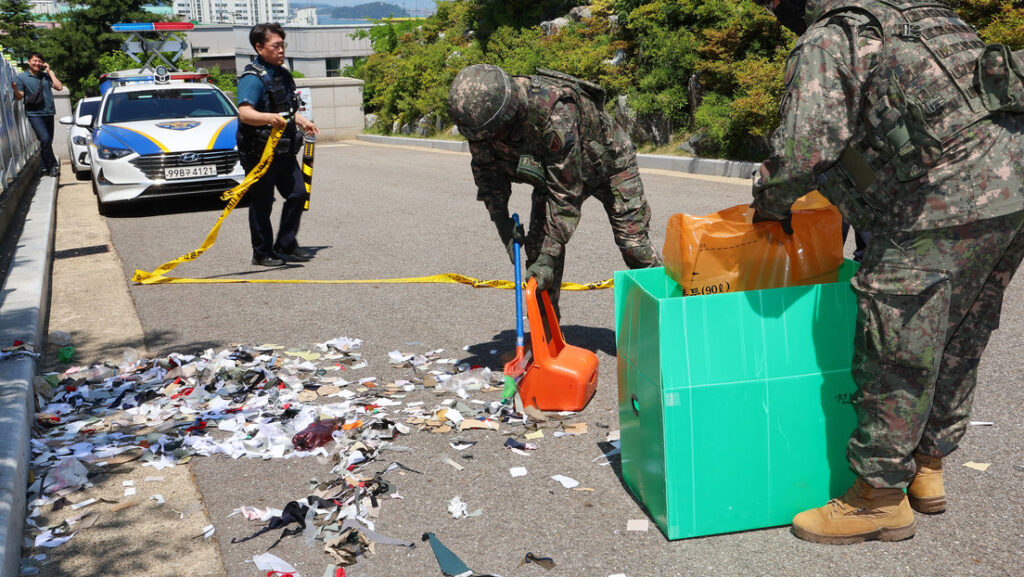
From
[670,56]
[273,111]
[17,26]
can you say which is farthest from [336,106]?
[17,26]

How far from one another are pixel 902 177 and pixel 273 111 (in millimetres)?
6182

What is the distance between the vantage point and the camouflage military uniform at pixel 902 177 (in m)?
2.62

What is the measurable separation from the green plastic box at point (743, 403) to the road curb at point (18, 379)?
86.8 inches

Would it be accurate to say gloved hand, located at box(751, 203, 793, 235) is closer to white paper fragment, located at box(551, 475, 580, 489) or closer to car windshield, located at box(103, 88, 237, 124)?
white paper fragment, located at box(551, 475, 580, 489)

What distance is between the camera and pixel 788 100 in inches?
109

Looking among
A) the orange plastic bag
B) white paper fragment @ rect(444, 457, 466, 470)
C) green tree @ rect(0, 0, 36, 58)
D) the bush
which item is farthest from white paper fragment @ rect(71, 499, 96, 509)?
green tree @ rect(0, 0, 36, 58)

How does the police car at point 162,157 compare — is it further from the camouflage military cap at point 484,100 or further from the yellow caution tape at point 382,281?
the camouflage military cap at point 484,100

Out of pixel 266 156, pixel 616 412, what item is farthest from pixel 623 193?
pixel 266 156

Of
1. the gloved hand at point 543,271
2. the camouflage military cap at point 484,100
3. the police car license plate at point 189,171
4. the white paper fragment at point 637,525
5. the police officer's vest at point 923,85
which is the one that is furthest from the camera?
the police car license plate at point 189,171

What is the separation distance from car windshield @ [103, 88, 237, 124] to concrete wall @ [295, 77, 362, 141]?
36.6 ft

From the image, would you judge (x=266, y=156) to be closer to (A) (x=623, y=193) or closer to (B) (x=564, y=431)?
(A) (x=623, y=193)

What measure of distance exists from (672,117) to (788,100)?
12828 millimetres

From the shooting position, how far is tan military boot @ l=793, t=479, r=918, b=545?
298 centimetres

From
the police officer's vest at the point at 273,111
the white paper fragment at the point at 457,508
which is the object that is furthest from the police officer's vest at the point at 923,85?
the police officer's vest at the point at 273,111
